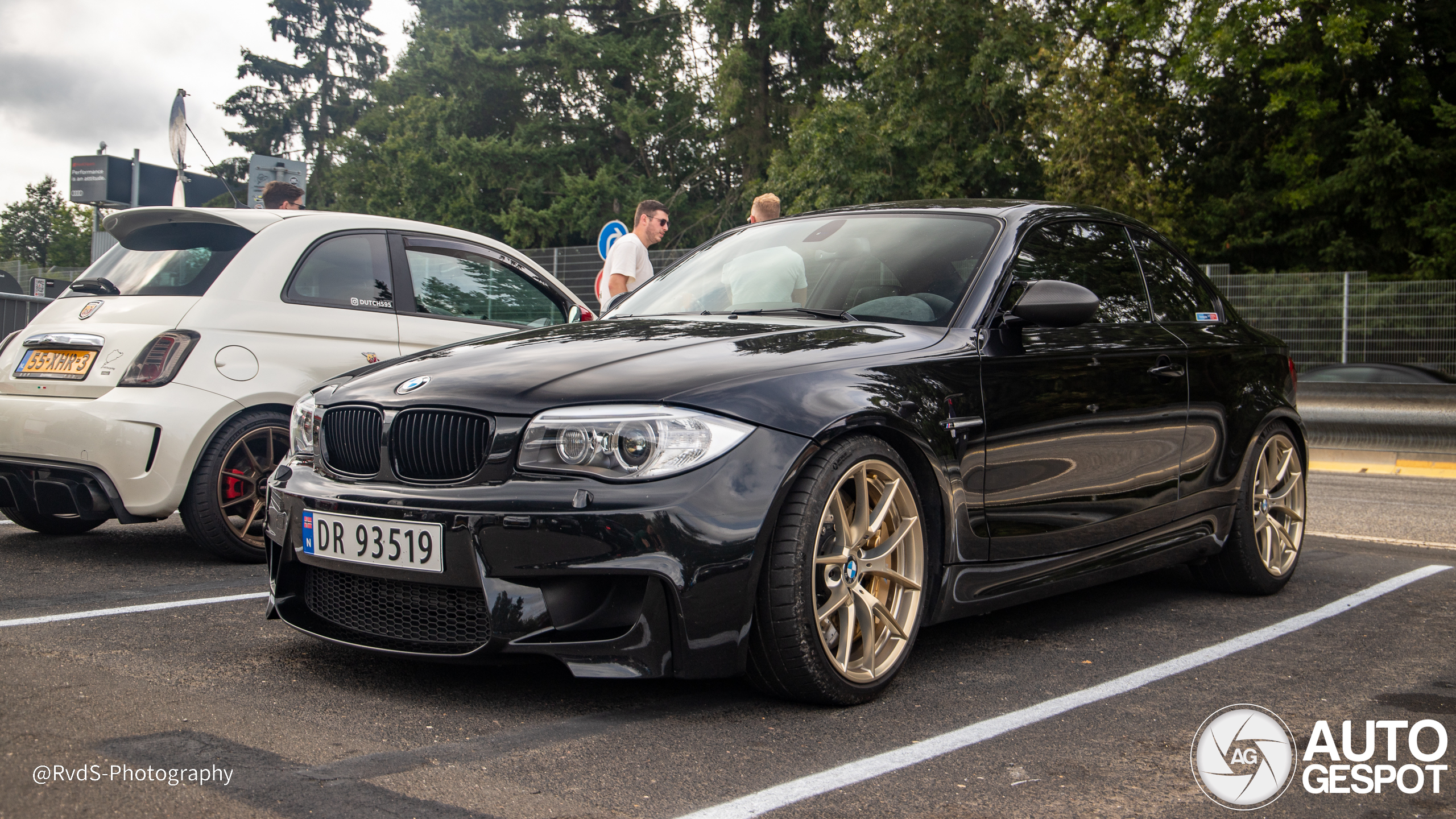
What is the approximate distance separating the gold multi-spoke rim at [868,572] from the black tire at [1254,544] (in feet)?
7.08

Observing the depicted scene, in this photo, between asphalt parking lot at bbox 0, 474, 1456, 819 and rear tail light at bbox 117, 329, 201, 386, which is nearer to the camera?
asphalt parking lot at bbox 0, 474, 1456, 819

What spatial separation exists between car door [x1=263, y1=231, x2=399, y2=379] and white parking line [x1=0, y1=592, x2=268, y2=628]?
1245 millimetres

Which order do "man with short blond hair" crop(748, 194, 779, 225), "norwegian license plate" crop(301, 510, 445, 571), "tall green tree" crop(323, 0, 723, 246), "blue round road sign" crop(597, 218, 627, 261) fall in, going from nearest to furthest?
"norwegian license plate" crop(301, 510, 445, 571) < "man with short blond hair" crop(748, 194, 779, 225) < "blue round road sign" crop(597, 218, 627, 261) < "tall green tree" crop(323, 0, 723, 246)

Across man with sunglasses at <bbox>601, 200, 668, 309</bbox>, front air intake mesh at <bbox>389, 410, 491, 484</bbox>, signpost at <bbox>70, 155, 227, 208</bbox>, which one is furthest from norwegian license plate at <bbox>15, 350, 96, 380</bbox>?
signpost at <bbox>70, 155, 227, 208</bbox>

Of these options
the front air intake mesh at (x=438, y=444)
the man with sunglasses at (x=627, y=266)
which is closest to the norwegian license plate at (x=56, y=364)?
the front air intake mesh at (x=438, y=444)

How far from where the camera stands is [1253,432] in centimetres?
527

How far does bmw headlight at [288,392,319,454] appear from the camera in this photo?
12.5 feet

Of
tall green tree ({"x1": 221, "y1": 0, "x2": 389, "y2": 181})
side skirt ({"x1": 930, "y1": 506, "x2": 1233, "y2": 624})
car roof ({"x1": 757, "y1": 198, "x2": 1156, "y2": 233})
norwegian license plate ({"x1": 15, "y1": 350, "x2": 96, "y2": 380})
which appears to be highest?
tall green tree ({"x1": 221, "y1": 0, "x2": 389, "y2": 181})

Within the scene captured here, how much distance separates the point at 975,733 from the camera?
326 centimetres

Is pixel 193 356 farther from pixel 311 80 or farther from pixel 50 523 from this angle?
pixel 311 80

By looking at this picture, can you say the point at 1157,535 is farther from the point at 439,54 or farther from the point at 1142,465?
the point at 439,54

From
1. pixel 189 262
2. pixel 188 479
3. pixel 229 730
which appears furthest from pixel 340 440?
pixel 189 262

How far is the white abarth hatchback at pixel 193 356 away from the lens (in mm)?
5289

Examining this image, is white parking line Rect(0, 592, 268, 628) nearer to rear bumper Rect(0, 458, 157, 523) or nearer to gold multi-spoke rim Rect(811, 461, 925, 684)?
rear bumper Rect(0, 458, 157, 523)
